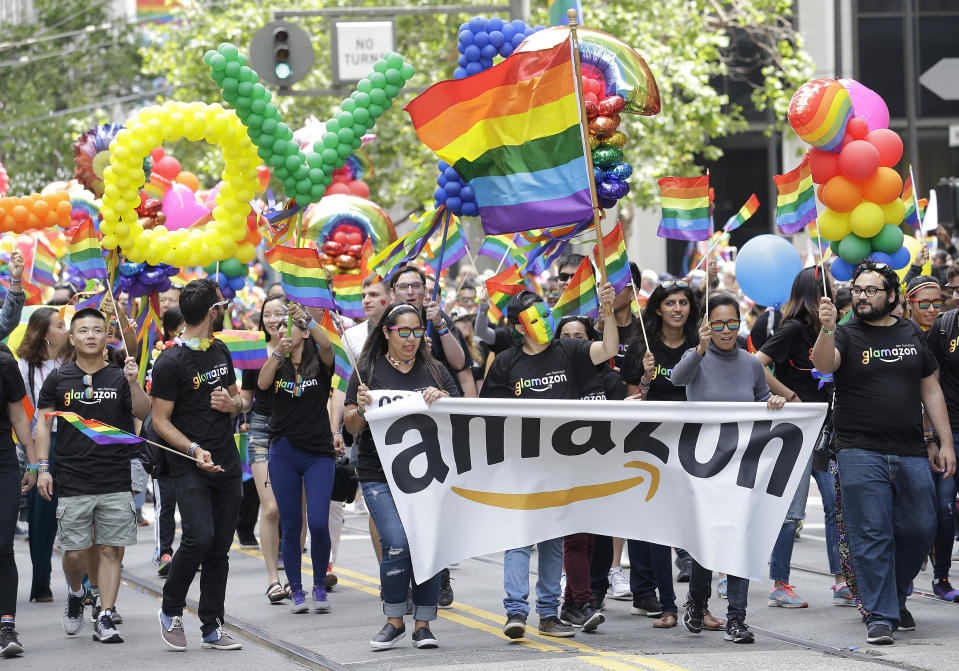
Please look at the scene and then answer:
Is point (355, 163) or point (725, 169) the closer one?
point (355, 163)

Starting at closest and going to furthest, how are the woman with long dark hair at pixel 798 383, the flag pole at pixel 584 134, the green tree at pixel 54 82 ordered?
the flag pole at pixel 584 134 → the woman with long dark hair at pixel 798 383 → the green tree at pixel 54 82

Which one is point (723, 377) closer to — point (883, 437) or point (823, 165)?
point (883, 437)

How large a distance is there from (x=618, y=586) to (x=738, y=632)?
6.22 feet

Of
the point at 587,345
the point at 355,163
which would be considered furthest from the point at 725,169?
the point at 587,345

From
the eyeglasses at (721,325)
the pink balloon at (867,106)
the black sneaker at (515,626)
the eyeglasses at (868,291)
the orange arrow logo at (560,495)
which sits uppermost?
the pink balloon at (867,106)

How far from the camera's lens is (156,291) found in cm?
1192

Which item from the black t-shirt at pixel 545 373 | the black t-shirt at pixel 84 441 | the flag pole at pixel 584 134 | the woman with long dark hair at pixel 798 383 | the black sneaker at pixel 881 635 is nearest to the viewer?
the black sneaker at pixel 881 635

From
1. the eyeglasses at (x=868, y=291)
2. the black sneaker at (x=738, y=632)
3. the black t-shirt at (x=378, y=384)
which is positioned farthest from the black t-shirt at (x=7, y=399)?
the eyeglasses at (x=868, y=291)

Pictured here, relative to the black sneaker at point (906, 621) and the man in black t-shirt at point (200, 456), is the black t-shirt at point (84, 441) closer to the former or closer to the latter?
the man in black t-shirt at point (200, 456)

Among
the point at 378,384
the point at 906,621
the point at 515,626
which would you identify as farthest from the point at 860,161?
the point at 515,626

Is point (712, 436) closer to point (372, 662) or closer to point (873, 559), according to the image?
point (873, 559)

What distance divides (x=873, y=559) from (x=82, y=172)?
7.61m

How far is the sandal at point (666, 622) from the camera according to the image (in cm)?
895

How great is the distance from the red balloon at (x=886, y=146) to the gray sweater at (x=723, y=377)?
1967 mm
